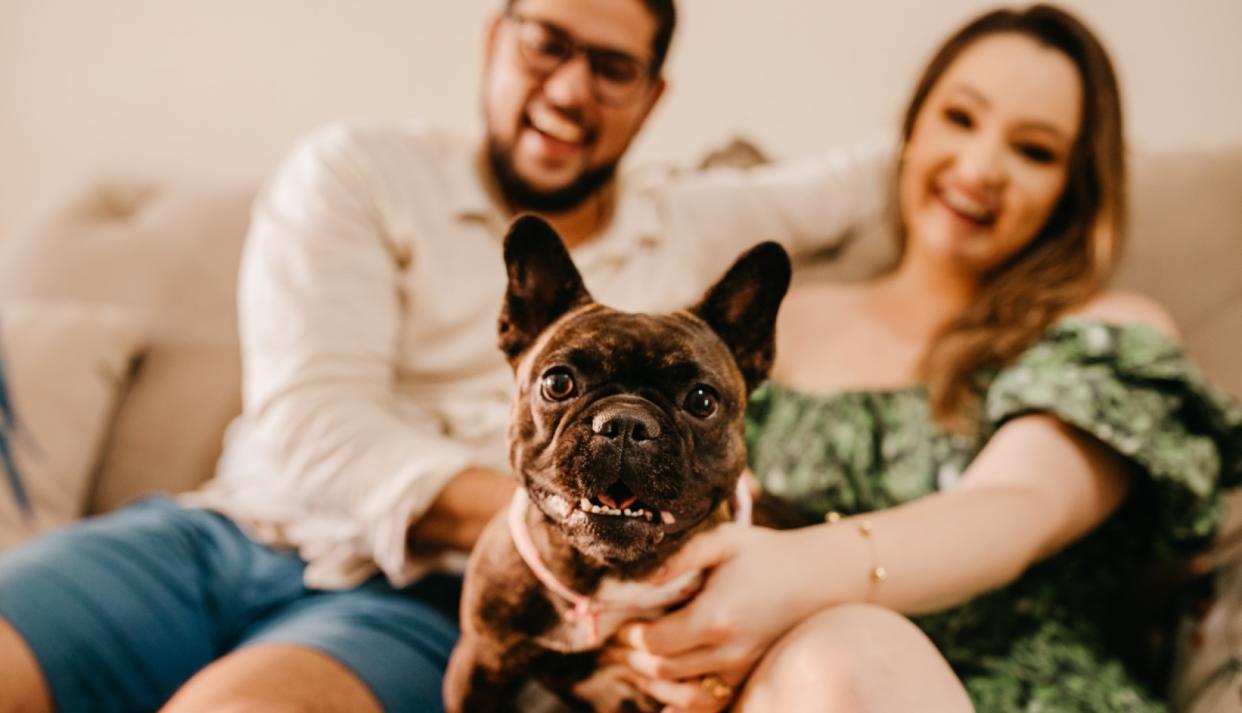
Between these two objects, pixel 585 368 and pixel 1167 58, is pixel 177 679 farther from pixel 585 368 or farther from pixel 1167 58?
pixel 1167 58

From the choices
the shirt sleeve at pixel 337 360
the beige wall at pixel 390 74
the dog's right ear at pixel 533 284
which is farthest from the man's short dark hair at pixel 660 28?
the beige wall at pixel 390 74

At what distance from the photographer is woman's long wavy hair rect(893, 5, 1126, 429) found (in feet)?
3.95

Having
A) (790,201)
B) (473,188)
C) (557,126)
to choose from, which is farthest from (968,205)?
(473,188)

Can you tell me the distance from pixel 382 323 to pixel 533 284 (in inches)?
20.0

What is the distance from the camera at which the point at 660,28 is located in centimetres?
117

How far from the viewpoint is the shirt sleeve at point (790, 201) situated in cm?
139

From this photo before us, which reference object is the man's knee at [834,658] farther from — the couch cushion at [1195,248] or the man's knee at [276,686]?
the couch cushion at [1195,248]

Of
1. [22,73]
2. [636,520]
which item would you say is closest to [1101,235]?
[636,520]

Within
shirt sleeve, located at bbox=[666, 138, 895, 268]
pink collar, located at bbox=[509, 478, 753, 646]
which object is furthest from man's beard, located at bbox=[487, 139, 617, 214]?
pink collar, located at bbox=[509, 478, 753, 646]

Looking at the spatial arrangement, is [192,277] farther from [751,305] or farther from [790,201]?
[751,305]

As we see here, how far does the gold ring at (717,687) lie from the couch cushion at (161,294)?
4.18 feet

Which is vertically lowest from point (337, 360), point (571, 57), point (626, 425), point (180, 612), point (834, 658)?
point (180, 612)

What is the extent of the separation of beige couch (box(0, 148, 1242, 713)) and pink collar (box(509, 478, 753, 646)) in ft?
2.75

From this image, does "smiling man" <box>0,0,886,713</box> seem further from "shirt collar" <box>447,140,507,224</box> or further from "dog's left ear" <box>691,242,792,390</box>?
"dog's left ear" <box>691,242,792,390</box>
